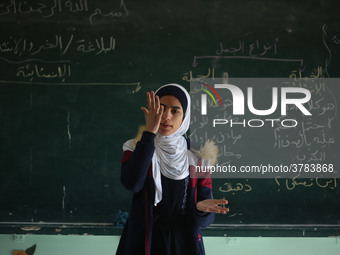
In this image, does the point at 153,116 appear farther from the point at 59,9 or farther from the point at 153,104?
the point at 59,9

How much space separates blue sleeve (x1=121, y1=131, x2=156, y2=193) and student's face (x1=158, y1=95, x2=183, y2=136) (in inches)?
8.1

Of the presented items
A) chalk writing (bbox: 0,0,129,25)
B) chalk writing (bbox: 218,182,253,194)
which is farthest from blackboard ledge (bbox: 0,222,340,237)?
chalk writing (bbox: 0,0,129,25)

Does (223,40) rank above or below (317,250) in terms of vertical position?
above

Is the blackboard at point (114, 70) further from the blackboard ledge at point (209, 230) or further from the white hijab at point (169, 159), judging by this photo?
the white hijab at point (169, 159)

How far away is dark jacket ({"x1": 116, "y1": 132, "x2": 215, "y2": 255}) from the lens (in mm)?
1372

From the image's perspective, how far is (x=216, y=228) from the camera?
2826 millimetres

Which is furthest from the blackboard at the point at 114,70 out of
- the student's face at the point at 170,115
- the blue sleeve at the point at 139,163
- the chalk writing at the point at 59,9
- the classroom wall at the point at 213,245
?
the blue sleeve at the point at 139,163

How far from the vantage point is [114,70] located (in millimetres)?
2885

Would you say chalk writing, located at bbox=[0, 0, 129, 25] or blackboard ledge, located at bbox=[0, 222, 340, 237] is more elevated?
chalk writing, located at bbox=[0, 0, 129, 25]

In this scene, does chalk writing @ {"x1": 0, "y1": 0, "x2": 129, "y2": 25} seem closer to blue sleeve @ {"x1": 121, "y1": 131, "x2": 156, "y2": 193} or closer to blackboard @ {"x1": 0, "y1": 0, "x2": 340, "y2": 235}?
blackboard @ {"x1": 0, "y1": 0, "x2": 340, "y2": 235}

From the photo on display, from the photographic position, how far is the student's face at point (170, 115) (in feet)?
5.15

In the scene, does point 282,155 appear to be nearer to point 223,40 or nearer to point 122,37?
point 223,40

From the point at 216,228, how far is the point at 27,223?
4.72 ft

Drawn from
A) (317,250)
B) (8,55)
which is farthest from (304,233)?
(8,55)
